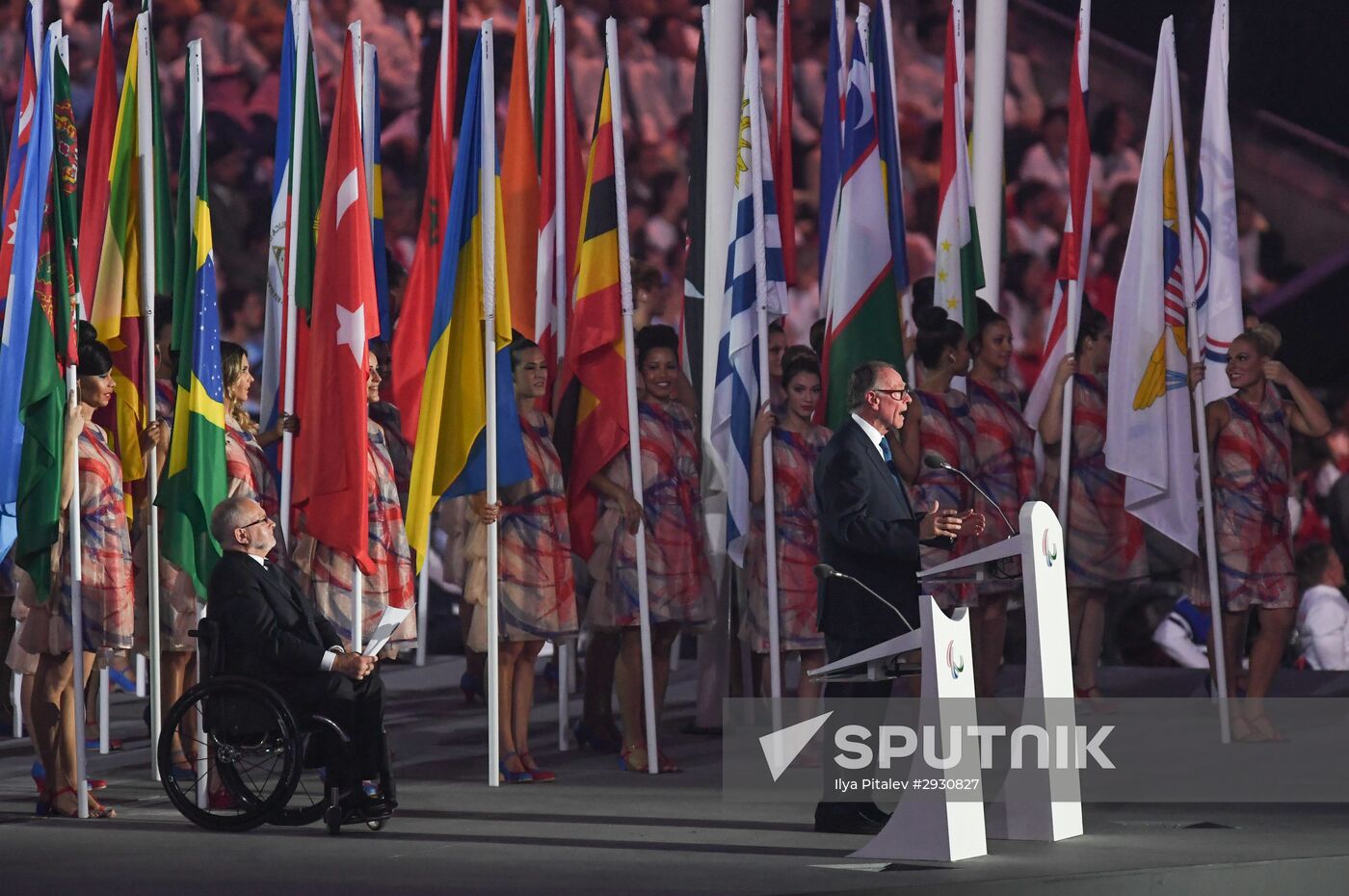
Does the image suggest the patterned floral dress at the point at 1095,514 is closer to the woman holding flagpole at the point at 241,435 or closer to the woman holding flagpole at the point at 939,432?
the woman holding flagpole at the point at 939,432

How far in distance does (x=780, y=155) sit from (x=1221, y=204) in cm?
194

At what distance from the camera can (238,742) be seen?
5.87 metres

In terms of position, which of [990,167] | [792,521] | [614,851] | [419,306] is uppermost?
[990,167]

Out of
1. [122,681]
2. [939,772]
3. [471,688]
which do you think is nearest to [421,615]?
[471,688]

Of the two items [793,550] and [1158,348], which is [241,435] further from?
[1158,348]

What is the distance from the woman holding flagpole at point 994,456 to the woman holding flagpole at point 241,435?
279cm

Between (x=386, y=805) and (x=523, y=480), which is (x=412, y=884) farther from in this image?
(x=523, y=480)

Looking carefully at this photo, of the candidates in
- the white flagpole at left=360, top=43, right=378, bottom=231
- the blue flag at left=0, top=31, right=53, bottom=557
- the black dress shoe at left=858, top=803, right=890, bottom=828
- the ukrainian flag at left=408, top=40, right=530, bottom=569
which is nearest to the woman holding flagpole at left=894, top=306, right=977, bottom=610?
the ukrainian flag at left=408, top=40, right=530, bottom=569

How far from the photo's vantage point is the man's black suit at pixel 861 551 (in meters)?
5.79

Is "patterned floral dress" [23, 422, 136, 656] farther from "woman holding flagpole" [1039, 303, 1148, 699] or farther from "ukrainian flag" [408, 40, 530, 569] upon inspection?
"woman holding flagpole" [1039, 303, 1148, 699]

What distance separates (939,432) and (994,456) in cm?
38

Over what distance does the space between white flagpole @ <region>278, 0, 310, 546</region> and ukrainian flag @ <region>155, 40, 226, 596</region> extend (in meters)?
0.49

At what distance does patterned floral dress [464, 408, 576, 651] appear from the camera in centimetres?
713

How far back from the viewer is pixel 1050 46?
1145 cm
